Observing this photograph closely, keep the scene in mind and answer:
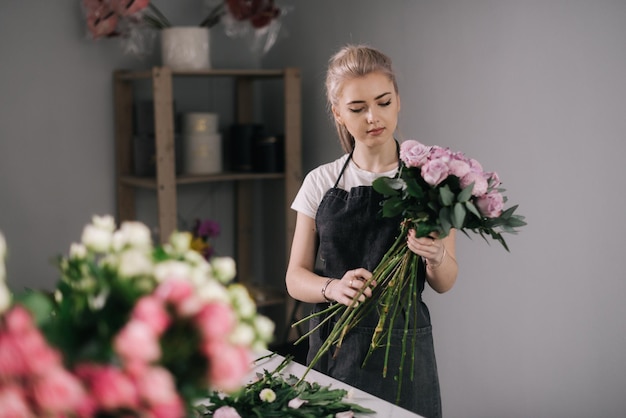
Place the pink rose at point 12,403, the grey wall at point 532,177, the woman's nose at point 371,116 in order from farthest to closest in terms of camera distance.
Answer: the grey wall at point 532,177 < the woman's nose at point 371,116 < the pink rose at point 12,403

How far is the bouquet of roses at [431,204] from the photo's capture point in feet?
5.21

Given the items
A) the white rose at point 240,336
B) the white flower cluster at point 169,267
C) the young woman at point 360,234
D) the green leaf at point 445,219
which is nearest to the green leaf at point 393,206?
the green leaf at point 445,219

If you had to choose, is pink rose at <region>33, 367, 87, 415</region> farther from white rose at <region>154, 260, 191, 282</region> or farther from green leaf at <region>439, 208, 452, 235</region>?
green leaf at <region>439, 208, 452, 235</region>

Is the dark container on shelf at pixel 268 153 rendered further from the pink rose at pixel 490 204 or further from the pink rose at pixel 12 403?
the pink rose at pixel 12 403

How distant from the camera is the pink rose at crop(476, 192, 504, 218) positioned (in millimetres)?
1599

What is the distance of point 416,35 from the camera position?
9.78 ft

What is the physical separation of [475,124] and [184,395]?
2.20 metres

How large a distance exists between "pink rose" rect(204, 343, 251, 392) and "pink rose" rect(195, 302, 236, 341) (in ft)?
0.04

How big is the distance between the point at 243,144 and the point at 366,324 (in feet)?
6.08

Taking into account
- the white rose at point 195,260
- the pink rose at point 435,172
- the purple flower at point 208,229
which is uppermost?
the pink rose at point 435,172

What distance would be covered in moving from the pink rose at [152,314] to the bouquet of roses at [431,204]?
3.16ft

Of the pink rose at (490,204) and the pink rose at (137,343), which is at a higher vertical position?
the pink rose at (490,204)

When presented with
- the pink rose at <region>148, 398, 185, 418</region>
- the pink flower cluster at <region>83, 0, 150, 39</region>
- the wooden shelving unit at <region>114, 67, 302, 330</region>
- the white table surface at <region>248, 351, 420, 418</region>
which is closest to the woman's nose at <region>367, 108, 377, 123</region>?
the white table surface at <region>248, 351, 420, 418</region>

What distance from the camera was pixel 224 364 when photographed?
0.72 m
